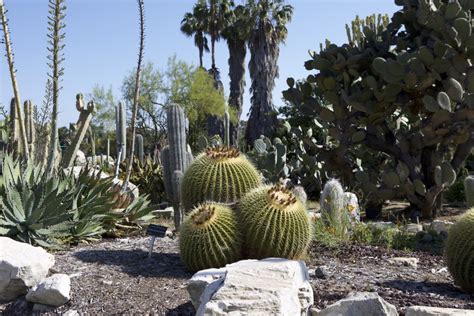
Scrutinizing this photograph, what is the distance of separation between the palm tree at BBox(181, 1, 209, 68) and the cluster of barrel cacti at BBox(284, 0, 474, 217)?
91.7 ft

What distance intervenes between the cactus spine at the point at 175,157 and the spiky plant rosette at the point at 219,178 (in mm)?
1608

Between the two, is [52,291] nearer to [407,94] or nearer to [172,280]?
[172,280]

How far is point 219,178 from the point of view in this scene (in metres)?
6.62

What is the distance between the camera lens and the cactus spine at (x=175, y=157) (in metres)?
8.47

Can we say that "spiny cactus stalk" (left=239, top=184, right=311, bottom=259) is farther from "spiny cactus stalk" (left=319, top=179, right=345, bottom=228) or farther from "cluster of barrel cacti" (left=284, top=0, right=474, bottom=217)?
"cluster of barrel cacti" (left=284, top=0, right=474, bottom=217)

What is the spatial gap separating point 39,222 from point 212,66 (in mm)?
34847

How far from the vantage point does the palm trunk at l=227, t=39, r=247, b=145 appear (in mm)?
34441

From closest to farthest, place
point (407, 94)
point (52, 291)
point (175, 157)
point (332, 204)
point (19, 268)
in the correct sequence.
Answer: point (52, 291)
point (19, 268)
point (332, 204)
point (175, 157)
point (407, 94)

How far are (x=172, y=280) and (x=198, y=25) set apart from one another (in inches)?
1425

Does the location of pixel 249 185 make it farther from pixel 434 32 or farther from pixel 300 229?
pixel 434 32

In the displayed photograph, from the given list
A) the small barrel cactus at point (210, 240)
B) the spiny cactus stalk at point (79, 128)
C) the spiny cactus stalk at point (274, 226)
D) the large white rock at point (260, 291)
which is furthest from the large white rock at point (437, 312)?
the spiny cactus stalk at point (79, 128)

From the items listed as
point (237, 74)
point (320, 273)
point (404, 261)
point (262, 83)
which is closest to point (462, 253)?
point (404, 261)

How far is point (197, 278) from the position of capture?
477 centimetres

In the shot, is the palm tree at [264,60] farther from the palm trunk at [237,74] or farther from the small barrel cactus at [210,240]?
the small barrel cactus at [210,240]
